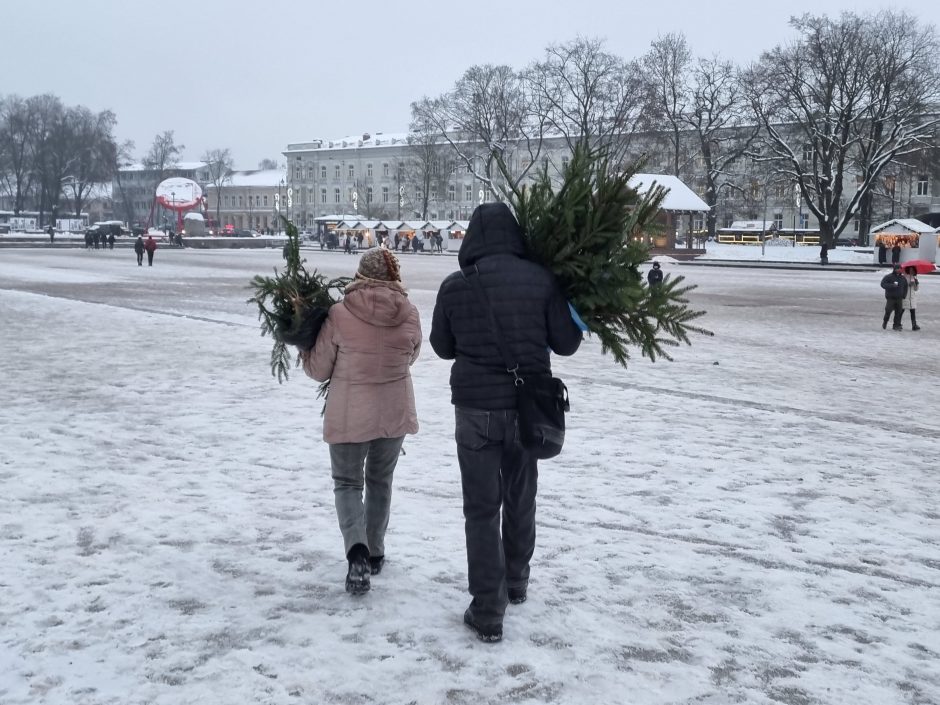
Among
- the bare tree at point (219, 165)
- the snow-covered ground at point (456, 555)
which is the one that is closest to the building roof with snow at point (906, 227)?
the snow-covered ground at point (456, 555)

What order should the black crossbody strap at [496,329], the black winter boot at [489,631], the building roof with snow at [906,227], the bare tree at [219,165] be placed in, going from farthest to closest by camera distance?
1. the bare tree at [219,165]
2. the building roof with snow at [906,227]
3. the black winter boot at [489,631]
4. the black crossbody strap at [496,329]

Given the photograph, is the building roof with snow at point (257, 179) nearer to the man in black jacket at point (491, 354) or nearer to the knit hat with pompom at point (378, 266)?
the knit hat with pompom at point (378, 266)

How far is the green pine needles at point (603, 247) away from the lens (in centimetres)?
389

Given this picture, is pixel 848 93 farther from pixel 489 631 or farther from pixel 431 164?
pixel 489 631

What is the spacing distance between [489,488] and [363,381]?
2.74 feet

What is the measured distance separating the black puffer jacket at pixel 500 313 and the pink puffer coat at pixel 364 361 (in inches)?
20.8

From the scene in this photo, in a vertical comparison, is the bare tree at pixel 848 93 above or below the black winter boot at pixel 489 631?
above

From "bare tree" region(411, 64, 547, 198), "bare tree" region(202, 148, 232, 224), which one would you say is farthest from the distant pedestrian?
"bare tree" region(202, 148, 232, 224)

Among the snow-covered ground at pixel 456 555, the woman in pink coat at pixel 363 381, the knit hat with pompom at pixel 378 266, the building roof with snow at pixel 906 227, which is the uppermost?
the building roof with snow at pixel 906 227

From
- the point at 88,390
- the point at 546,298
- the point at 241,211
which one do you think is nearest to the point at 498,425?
the point at 546,298

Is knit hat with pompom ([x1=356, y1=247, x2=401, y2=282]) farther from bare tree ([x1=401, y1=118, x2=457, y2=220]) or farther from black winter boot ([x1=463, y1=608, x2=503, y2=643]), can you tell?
bare tree ([x1=401, y1=118, x2=457, y2=220])

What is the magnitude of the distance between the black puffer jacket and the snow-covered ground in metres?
1.06

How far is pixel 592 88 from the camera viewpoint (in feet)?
202

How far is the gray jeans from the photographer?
4.41 m
